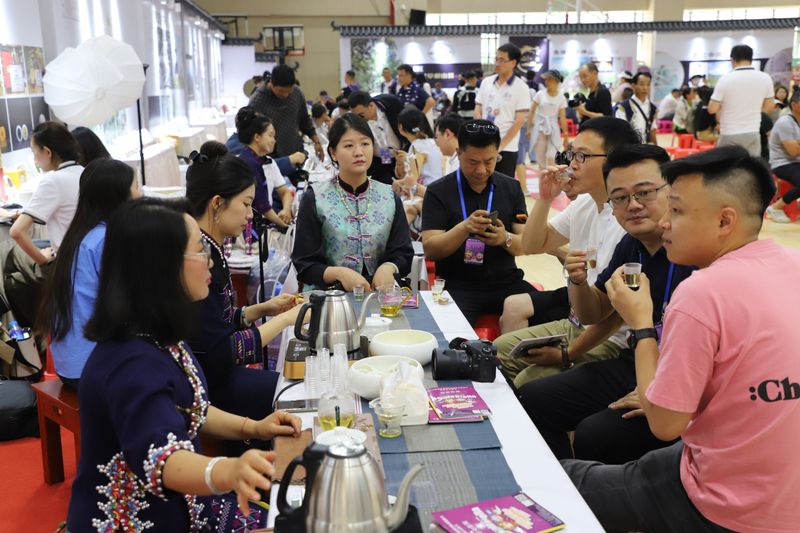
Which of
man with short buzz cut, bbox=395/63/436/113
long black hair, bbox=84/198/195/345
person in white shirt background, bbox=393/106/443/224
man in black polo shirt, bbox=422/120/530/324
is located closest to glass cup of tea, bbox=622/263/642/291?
long black hair, bbox=84/198/195/345

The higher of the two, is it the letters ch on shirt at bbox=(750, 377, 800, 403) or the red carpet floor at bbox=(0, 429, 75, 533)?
the letters ch on shirt at bbox=(750, 377, 800, 403)

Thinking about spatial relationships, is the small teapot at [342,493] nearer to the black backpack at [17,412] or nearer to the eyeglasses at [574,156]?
the eyeglasses at [574,156]

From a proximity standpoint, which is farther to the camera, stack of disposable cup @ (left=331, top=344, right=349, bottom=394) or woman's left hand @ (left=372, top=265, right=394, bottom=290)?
woman's left hand @ (left=372, top=265, right=394, bottom=290)

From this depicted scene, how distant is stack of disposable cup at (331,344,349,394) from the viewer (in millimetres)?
1872

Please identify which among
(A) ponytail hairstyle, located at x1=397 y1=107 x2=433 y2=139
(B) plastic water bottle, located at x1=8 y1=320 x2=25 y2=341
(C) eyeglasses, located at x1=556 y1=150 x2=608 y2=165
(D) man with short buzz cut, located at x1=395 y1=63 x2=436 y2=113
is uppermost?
(D) man with short buzz cut, located at x1=395 y1=63 x2=436 y2=113

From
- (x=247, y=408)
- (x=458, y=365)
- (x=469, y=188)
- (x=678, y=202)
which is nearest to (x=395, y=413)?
(x=458, y=365)

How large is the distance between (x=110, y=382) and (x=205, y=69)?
16986 mm

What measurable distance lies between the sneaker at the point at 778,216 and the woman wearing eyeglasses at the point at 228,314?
711cm

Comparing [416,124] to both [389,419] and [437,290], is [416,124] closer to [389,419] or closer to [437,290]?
[437,290]

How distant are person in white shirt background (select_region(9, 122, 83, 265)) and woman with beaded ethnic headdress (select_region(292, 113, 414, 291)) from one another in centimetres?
167

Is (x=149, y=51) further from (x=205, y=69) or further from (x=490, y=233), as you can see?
(x=490, y=233)

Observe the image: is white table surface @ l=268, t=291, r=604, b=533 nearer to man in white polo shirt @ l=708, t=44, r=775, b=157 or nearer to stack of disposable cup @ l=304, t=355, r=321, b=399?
stack of disposable cup @ l=304, t=355, r=321, b=399

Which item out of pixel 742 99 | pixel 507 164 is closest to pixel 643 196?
pixel 507 164

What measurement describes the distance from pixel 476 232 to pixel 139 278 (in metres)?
2.13
